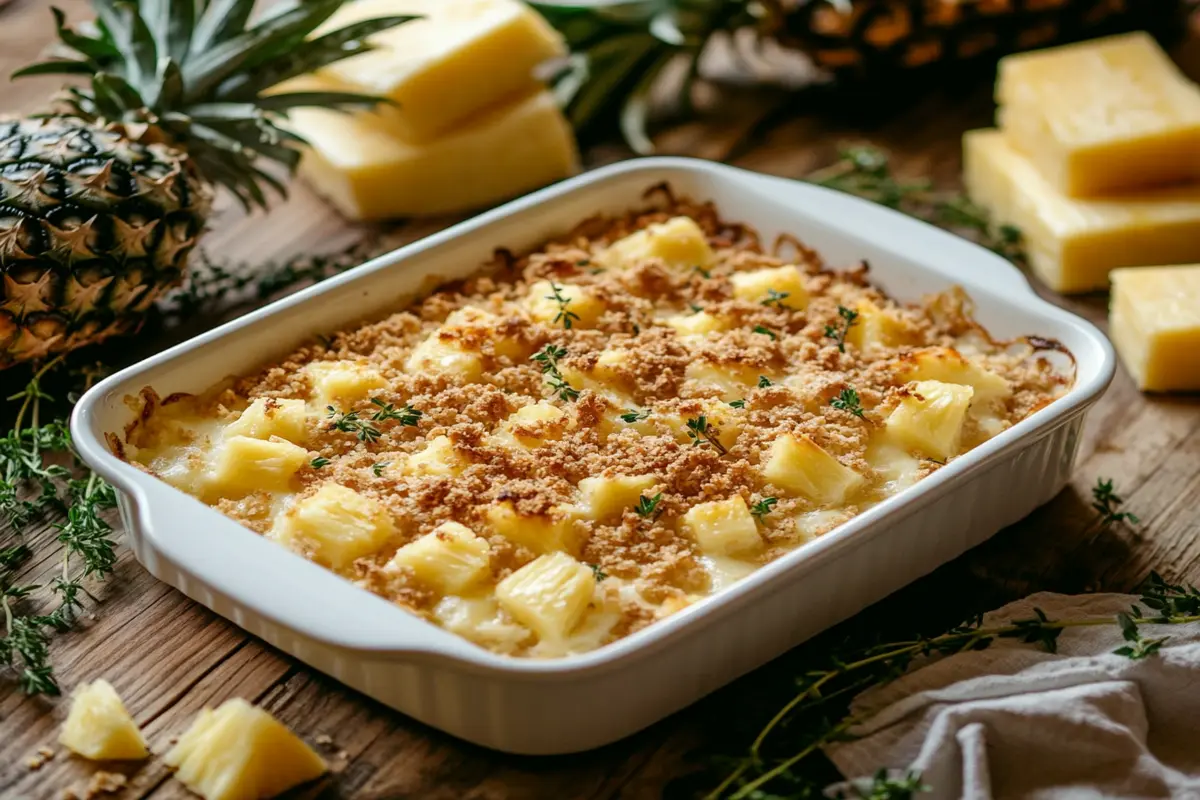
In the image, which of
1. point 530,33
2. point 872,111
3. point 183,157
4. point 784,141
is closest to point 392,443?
point 183,157

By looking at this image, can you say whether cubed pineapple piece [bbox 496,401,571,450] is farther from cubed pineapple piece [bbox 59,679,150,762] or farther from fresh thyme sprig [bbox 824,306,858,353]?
cubed pineapple piece [bbox 59,679,150,762]

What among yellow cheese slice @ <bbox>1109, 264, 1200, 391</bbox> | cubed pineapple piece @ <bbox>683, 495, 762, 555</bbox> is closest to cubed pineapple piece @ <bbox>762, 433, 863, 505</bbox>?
cubed pineapple piece @ <bbox>683, 495, 762, 555</bbox>

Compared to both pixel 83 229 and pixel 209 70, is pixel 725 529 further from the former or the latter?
pixel 209 70

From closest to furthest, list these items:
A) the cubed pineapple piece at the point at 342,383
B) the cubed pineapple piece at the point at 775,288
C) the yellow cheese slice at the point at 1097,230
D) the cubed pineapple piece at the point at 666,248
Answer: the cubed pineapple piece at the point at 342,383 → the cubed pineapple piece at the point at 775,288 → the cubed pineapple piece at the point at 666,248 → the yellow cheese slice at the point at 1097,230

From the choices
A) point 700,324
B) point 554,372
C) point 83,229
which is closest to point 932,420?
point 700,324

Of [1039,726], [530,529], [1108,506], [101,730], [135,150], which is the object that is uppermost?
[135,150]

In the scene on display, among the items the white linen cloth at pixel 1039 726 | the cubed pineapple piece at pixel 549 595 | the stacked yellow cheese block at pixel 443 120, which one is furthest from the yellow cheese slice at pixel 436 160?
the white linen cloth at pixel 1039 726

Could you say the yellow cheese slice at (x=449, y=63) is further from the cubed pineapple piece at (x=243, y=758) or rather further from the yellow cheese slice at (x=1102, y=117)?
the cubed pineapple piece at (x=243, y=758)
